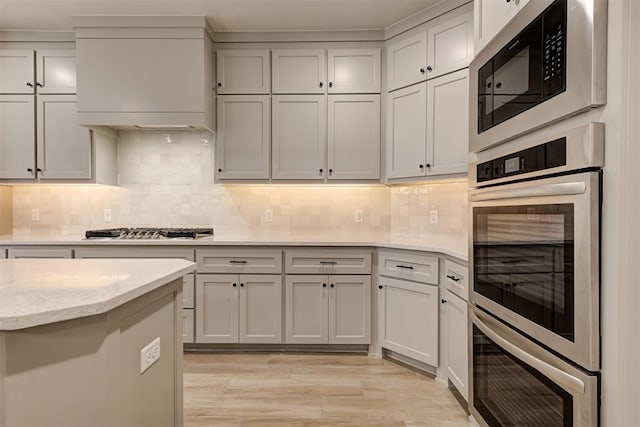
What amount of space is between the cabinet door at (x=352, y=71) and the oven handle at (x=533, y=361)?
2.21 m

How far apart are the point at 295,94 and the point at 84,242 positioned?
2029 millimetres

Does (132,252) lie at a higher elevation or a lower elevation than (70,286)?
lower

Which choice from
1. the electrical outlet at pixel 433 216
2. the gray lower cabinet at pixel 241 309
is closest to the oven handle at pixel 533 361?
the electrical outlet at pixel 433 216

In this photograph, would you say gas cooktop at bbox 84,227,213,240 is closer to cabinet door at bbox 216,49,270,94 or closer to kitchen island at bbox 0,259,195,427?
cabinet door at bbox 216,49,270,94

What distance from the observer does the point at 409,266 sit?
2.83 metres

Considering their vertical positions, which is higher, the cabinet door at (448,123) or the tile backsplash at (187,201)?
the cabinet door at (448,123)

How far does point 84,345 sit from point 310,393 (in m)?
1.73

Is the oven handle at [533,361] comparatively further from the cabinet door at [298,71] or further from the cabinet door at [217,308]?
the cabinet door at [298,71]

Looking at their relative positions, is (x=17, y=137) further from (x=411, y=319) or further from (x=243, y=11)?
(x=411, y=319)

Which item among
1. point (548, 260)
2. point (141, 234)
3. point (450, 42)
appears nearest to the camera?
point (548, 260)

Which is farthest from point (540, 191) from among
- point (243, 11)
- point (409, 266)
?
point (243, 11)

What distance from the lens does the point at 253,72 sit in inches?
133

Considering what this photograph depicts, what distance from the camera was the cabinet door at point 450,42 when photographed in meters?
2.71

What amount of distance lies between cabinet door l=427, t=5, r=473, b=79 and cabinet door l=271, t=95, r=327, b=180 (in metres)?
0.93
